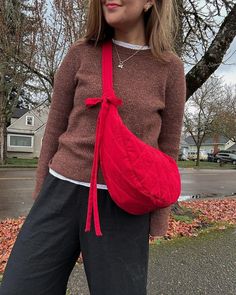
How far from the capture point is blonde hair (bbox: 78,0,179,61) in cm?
170

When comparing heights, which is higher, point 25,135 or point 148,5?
point 148,5

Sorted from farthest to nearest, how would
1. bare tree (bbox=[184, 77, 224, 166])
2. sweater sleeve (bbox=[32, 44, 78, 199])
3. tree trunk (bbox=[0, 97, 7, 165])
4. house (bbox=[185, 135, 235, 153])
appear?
house (bbox=[185, 135, 235, 153])
bare tree (bbox=[184, 77, 224, 166])
tree trunk (bbox=[0, 97, 7, 165])
sweater sleeve (bbox=[32, 44, 78, 199])

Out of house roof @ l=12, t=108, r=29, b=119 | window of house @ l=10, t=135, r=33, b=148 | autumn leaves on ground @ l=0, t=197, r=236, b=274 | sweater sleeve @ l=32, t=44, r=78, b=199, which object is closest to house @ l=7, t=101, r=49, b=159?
window of house @ l=10, t=135, r=33, b=148

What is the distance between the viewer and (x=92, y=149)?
155 centimetres

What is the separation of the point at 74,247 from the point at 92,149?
0.41 m

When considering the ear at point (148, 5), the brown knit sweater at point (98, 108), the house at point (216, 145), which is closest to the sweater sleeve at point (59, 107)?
the brown knit sweater at point (98, 108)

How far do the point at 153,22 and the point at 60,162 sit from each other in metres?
0.76

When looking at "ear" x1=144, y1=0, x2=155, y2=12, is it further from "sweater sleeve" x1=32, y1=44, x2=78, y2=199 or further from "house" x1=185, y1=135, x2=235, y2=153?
"house" x1=185, y1=135, x2=235, y2=153

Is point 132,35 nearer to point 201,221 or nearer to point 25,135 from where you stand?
point 201,221

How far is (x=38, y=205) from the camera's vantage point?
1.60 metres

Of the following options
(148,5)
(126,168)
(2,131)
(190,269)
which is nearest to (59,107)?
(126,168)

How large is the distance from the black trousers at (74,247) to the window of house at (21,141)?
3969 centimetres

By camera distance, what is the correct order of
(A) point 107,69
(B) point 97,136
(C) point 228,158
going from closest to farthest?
1. (B) point 97,136
2. (A) point 107,69
3. (C) point 228,158

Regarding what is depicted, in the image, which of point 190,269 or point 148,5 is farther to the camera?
point 190,269
